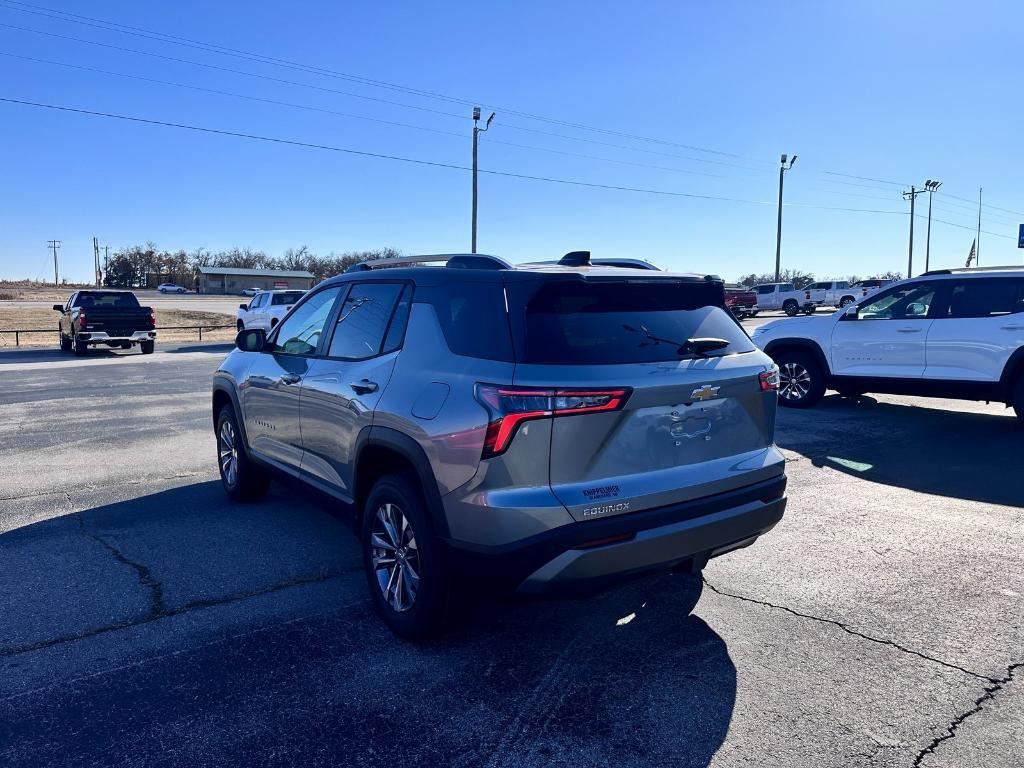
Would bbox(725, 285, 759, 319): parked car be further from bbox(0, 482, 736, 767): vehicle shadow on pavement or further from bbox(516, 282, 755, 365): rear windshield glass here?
bbox(0, 482, 736, 767): vehicle shadow on pavement

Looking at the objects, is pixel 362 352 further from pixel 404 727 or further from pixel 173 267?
pixel 173 267

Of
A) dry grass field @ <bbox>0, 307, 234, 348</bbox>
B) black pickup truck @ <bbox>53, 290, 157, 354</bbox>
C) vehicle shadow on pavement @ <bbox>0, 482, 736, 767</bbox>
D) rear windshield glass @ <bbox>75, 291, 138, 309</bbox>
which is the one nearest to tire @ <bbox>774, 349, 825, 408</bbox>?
vehicle shadow on pavement @ <bbox>0, 482, 736, 767</bbox>

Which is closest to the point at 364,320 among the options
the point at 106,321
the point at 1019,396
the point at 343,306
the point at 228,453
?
the point at 343,306

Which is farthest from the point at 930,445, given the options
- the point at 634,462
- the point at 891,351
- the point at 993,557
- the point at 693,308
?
the point at 634,462

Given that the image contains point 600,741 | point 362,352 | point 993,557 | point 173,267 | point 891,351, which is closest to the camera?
point 600,741

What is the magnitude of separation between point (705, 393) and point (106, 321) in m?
22.2

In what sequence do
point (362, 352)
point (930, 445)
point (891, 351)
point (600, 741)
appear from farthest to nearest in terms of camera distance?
point (891, 351) < point (930, 445) < point (362, 352) < point (600, 741)

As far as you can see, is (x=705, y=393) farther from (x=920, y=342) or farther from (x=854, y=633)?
(x=920, y=342)

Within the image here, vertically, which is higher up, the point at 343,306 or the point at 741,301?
the point at 343,306

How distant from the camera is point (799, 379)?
10.7m

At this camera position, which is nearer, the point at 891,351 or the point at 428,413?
the point at 428,413

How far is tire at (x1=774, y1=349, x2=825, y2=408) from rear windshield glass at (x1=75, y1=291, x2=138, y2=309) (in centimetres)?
1917

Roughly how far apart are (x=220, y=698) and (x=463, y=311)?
198 centimetres

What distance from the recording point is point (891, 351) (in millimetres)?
9633
